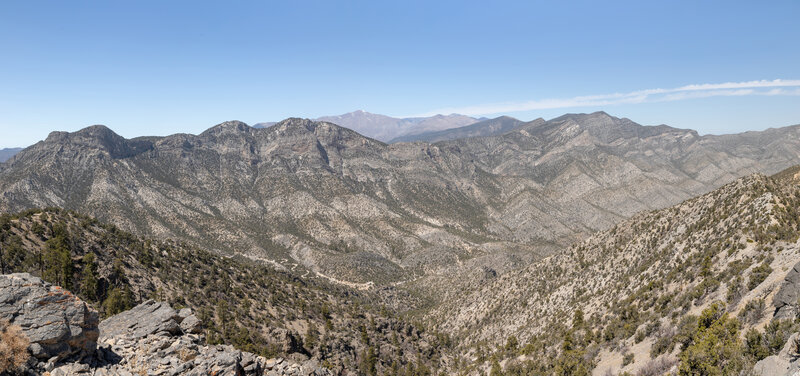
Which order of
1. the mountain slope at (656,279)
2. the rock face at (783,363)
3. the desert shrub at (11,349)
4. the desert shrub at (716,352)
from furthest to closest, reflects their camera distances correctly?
the mountain slope at (656,279)
the desert shrub at (716,352)
the desert shrub at (11,349)
the rock face at (783,363)

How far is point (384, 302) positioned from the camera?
362ft

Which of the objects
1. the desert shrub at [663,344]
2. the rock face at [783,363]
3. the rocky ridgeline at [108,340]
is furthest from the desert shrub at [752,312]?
the rocky ridgeline at [108,340]

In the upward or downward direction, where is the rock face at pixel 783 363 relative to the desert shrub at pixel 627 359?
upward

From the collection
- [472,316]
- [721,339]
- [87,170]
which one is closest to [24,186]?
[87,170]

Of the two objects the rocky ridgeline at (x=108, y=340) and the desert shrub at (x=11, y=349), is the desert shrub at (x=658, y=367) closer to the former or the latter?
the rocky ridgeline at (x=108, y=340)

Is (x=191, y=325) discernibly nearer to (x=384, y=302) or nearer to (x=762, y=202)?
(x=762, y=202)

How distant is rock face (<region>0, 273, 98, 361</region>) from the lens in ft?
53.7

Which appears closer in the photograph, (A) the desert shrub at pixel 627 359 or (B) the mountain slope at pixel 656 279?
(A) the desert shrub at pixel 627 359

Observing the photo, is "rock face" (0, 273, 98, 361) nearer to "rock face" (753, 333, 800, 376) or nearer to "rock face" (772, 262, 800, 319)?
"rock face" (753, 333, 800, 376)

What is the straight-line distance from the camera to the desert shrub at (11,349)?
1475 cm

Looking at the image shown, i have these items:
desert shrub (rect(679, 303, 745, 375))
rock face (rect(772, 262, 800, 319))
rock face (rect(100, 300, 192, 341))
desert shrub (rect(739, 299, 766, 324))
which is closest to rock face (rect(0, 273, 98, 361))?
rock face (rect(100, 300, 192, 341))

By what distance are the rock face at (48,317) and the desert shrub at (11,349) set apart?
594 mm

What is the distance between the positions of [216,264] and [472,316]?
50.8m

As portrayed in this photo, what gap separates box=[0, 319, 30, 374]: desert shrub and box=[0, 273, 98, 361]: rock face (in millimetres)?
594
